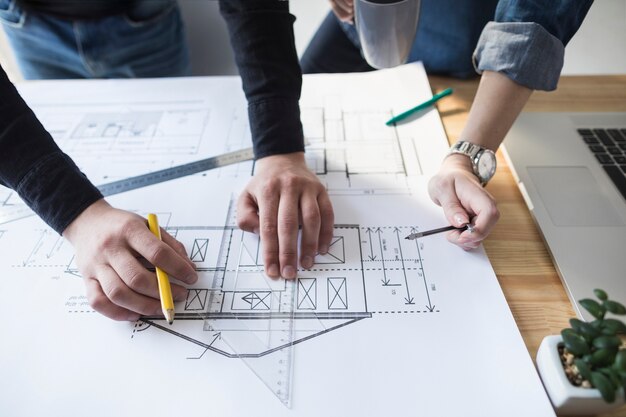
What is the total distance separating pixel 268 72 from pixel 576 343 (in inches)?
24.9

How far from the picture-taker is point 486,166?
719 mm

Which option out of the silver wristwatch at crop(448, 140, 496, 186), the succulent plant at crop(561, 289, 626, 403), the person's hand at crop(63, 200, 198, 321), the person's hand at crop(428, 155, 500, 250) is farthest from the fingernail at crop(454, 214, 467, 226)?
the person's hand at crop(63, 200, 198, 321)

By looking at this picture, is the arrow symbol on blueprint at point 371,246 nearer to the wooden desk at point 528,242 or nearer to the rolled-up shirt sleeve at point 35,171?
the wooden desk at point 528,242

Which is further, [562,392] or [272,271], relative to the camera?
[272,271]

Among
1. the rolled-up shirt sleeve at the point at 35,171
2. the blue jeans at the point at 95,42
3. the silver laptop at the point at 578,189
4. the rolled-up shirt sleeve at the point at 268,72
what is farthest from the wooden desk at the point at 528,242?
the blue jeans at the point at 95,42

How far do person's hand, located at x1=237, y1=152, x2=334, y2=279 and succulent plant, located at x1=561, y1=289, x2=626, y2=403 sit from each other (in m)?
0.35

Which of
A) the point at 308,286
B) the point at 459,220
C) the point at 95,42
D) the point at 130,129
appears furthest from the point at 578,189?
the point at 95,42

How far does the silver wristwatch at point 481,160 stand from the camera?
0.71 m

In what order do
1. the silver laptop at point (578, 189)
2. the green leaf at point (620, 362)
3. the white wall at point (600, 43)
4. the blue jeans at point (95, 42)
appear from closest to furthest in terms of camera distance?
the green leaf at point (620, 362)
the silver laptop at point (578, 189)
the white wall at point (600, 43)
the blue jeans at point (95, 42)

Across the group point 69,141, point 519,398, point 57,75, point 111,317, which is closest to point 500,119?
point 519,398

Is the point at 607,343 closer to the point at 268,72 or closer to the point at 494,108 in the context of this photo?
the point at 494,108

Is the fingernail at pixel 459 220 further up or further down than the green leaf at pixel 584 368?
further down

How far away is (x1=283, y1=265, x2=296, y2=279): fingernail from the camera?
2.03ft

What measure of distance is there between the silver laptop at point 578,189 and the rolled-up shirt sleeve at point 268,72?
1.40 ft
